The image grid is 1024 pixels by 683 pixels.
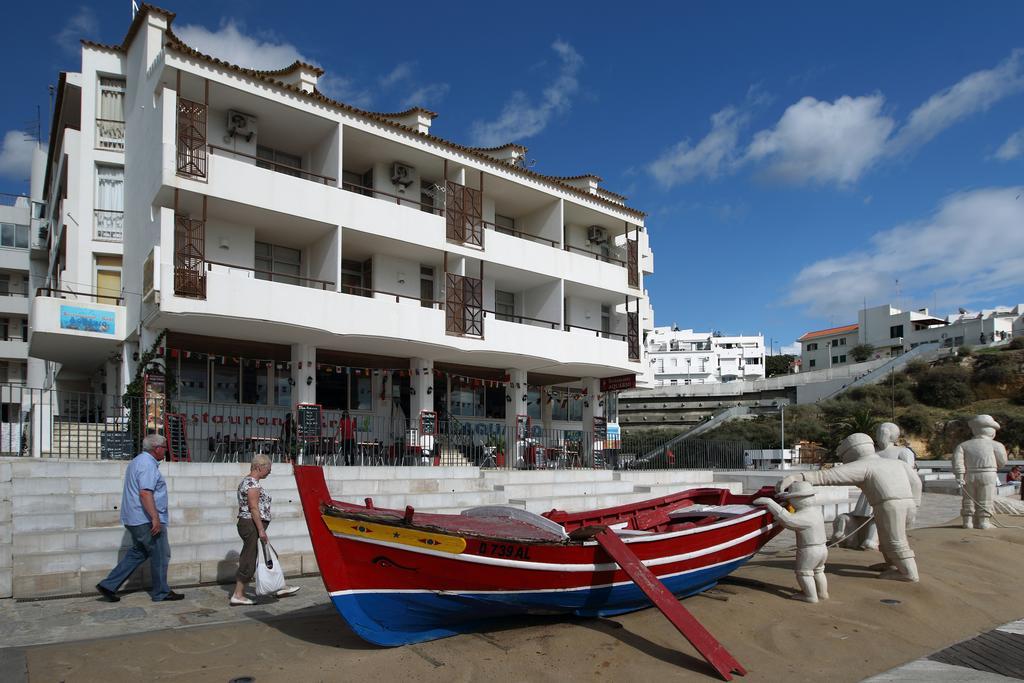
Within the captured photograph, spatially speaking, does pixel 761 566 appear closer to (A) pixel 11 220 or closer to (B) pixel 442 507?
(B) pixel 442 507

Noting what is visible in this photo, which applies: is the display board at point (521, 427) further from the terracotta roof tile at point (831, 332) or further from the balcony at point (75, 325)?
the terracotta roof tile at point (831, 332)

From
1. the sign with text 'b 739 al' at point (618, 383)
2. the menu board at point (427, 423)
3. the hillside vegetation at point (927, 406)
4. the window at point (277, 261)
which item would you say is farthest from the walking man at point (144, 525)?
the hillside vegetation at point (927, 406)

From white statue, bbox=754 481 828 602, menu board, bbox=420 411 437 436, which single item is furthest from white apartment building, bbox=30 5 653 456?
white statue, bbox=754 481 828 602

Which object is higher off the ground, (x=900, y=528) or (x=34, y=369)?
(x=34, y=369)

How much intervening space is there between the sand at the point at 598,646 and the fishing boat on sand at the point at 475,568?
0.75 feet

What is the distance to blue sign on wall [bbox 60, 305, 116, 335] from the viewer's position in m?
18.0

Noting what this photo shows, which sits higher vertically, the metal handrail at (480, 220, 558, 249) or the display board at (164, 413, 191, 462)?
the metal handrail at (480, 220, 558, 249)

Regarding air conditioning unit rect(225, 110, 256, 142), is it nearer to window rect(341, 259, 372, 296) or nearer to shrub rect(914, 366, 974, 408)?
window rect(341, 259, 372, 296)

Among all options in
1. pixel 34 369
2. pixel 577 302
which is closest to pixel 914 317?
pixel 577 302

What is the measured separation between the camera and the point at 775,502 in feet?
28.5

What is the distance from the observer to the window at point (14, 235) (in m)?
40.7

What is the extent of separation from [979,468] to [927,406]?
165 ft

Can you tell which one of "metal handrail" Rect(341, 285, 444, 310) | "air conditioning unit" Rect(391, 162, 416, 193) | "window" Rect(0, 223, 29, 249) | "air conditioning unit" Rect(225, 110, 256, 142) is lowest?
"metal handrail" Rect(341, 285, 444, 310)

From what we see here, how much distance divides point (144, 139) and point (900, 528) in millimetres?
18459
